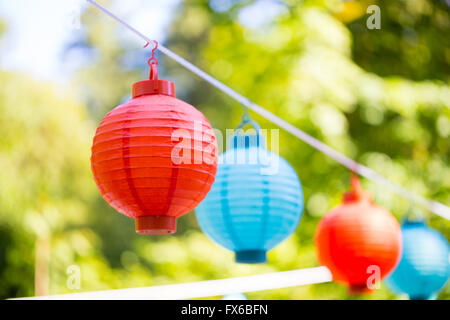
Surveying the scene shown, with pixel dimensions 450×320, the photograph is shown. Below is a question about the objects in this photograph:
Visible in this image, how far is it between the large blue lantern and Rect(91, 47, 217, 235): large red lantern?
1.11ft

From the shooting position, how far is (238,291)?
204cm

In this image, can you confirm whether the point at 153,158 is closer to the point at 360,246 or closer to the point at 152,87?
the point at 152,87

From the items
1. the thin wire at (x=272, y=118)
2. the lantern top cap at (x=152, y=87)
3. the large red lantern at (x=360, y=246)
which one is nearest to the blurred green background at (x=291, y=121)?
the thin wire at (x=272, y=118)

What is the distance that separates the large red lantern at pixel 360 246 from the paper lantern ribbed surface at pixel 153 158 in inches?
25.4

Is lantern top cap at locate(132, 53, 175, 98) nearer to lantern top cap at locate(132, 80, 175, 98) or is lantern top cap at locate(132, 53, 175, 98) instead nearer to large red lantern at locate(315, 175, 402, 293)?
lantern top cap at locate(132, 80, 175, 98)

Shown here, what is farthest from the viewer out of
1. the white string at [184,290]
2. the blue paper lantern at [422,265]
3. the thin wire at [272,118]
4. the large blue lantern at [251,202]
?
the blue paper lantern at [422,265]

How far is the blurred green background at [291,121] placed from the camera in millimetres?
3268

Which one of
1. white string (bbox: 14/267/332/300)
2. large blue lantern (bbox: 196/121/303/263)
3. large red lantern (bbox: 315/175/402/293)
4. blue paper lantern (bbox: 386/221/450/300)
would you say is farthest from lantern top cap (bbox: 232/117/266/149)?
blue paper lantern (bbox: 386/221/450/300)

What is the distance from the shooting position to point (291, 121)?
3240mm

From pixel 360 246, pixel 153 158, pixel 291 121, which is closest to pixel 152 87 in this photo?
pixel 153 158

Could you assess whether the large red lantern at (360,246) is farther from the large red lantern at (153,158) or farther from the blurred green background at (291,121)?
the blurred green background at (291,121)

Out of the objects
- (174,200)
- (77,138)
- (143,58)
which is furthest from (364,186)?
(143,58)

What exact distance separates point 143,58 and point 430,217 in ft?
15.9

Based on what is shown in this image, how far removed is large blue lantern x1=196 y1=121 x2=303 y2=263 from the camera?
158 cm
